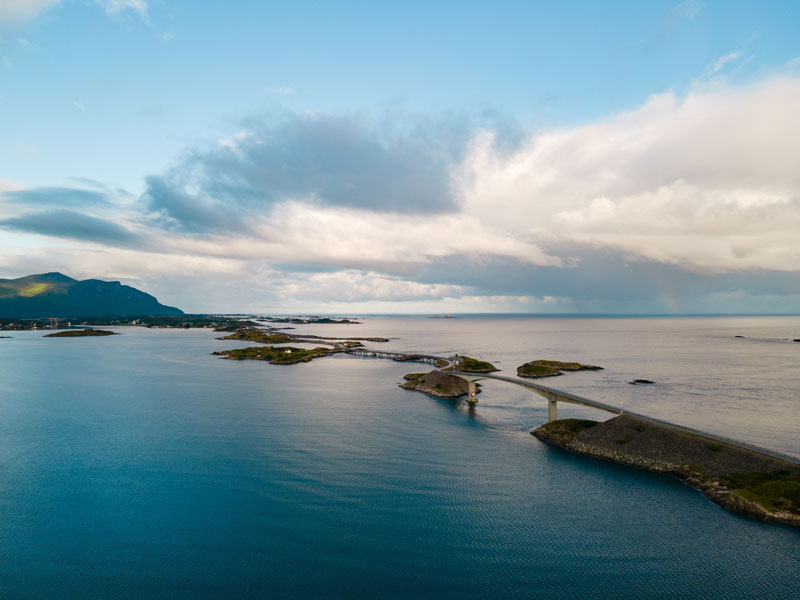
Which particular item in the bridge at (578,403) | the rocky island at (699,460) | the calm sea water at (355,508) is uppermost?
the bridge at (578,403)

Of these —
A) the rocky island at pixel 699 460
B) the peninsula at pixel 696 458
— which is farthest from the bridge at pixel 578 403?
the rocky island at pixel 699 460

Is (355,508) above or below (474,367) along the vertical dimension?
below

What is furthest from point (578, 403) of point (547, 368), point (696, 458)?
point (547, 368)

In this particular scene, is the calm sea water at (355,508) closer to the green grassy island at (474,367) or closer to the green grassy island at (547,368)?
the green grassy island at (474,367)

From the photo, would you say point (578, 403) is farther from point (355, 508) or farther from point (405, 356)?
point (405, 356)

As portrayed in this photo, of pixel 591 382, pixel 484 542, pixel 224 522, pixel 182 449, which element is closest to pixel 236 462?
pixel 182 449

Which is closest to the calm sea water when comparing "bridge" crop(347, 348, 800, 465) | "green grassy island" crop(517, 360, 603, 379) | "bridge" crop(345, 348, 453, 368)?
"bridge" crop(347, 348, 800, 465)

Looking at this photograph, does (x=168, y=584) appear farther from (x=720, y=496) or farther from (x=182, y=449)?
(x=720, y=496)
